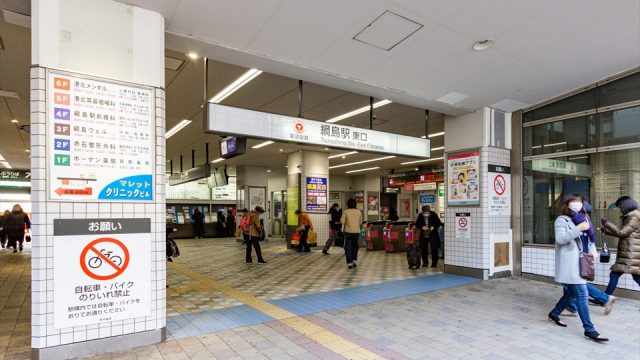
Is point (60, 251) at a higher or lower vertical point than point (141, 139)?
lower

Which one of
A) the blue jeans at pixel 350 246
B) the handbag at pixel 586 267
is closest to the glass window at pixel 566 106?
the handbag at pixel 586 267

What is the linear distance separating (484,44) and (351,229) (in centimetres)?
454

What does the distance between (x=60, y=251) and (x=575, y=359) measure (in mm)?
4635

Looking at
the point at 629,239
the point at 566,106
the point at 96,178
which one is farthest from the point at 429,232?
the point at 96,178

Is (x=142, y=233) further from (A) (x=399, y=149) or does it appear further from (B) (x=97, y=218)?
(A) (x=399, y=149)

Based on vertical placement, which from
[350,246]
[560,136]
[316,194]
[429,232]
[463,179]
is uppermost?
[560,136]

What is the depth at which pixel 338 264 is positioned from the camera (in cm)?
882

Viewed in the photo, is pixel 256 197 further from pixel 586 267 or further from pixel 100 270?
pixel 586 267

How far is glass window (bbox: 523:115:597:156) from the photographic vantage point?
20.3 feet

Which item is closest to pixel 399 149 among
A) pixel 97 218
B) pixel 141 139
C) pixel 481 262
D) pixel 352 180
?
pixel 481 262

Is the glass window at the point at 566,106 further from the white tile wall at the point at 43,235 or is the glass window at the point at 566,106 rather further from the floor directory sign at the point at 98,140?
the white tile wall at the point at 43,235

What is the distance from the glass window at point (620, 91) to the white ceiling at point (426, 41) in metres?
0.41

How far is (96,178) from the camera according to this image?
3.36 m

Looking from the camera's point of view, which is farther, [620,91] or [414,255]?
[414,255]
